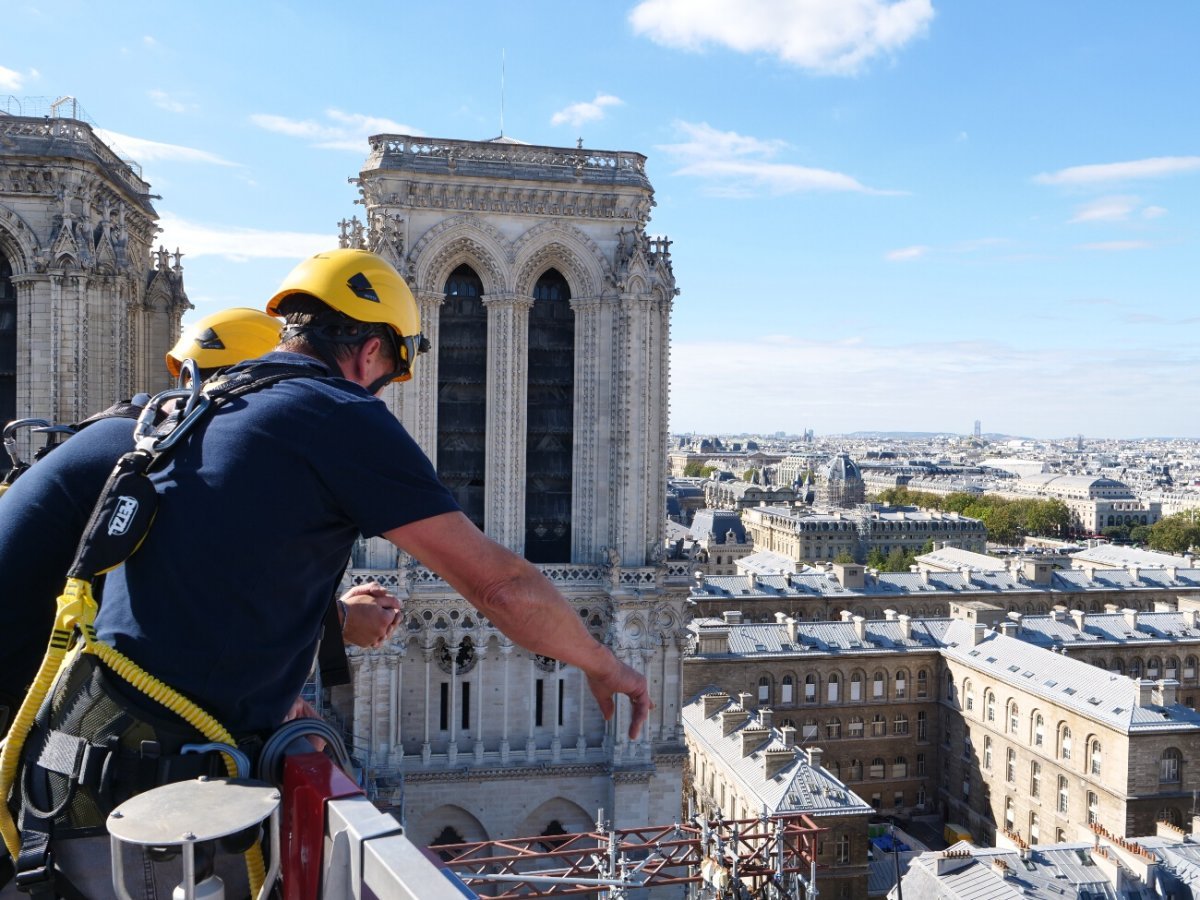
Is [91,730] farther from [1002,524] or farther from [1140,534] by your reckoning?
[1140,534]

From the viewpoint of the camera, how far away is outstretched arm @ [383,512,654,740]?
13.8 feet

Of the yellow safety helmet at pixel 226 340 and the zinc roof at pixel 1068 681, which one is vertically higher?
the yellow safety helmet at pixel 226 340

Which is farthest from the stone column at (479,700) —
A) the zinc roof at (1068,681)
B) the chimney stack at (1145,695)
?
the chimney stack at (1145,695)

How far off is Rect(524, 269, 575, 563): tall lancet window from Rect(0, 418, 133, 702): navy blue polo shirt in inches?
1157

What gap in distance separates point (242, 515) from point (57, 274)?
93.8 feet

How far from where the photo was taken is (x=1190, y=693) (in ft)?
208

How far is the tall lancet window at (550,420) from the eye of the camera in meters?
34.2

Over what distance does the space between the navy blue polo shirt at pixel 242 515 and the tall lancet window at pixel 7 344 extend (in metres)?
30.2

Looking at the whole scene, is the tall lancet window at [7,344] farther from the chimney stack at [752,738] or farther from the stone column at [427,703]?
the chimney stack at [752,738]

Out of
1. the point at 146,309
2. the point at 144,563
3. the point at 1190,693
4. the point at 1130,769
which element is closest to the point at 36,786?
the point at 144,563

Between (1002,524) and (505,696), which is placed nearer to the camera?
(505,696)

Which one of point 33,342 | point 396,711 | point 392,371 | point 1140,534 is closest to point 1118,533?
point 1140,534

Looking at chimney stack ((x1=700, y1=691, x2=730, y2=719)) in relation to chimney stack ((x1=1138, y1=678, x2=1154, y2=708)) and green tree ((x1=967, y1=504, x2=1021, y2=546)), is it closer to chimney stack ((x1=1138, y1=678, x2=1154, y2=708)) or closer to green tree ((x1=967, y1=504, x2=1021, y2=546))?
chimney stack ((x1=1138, y1=678, x2=1154, y2=708))

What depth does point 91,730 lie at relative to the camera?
402cm
